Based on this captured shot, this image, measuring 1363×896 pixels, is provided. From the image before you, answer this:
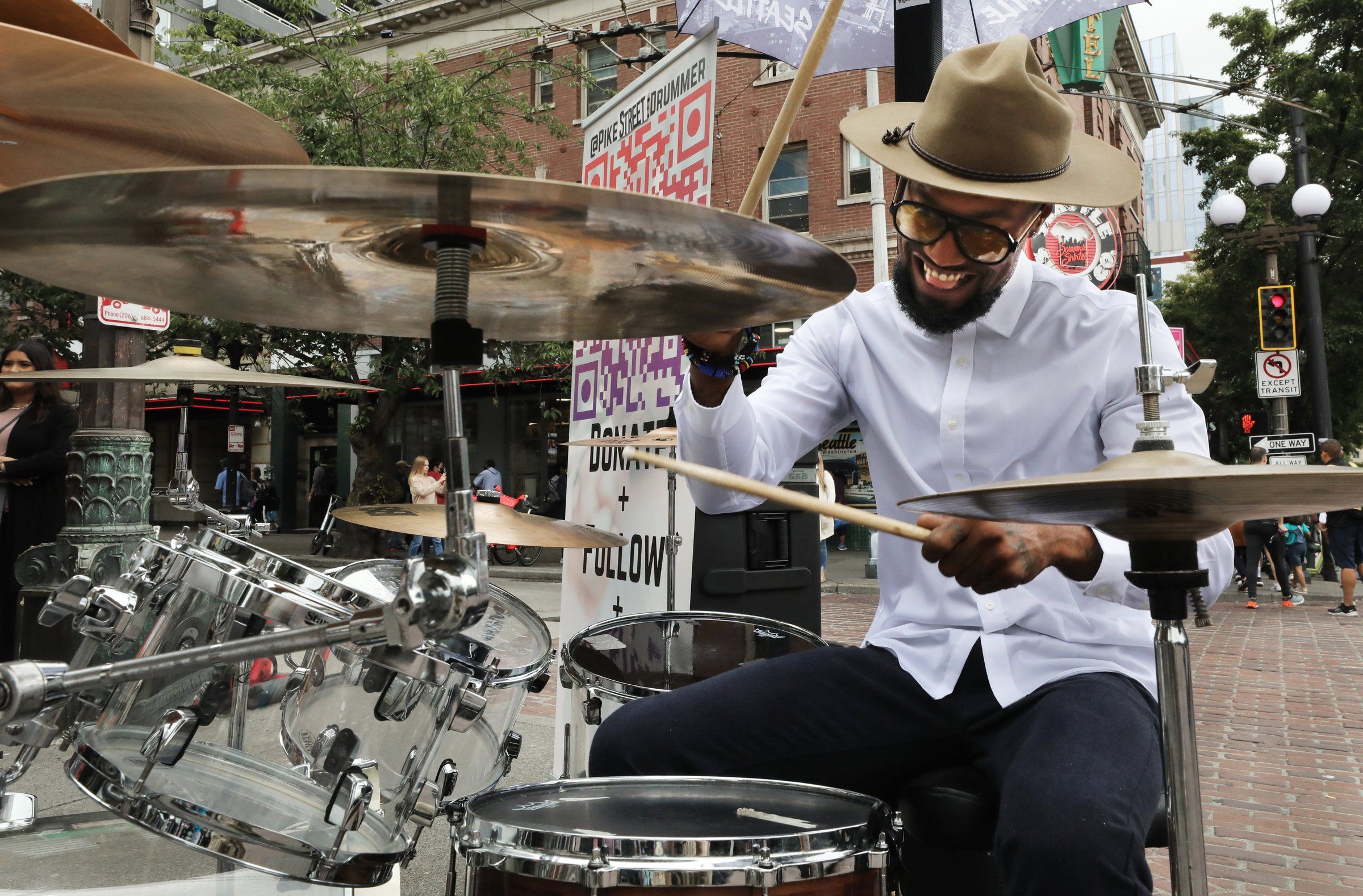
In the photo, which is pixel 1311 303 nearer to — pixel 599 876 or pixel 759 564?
pixel 759 564

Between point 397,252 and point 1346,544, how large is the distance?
40.6 ft

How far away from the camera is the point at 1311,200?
1248cm

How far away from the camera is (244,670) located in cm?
224

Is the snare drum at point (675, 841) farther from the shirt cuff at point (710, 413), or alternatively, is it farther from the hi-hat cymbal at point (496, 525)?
the hi-hat cymbal at point (496, 525)

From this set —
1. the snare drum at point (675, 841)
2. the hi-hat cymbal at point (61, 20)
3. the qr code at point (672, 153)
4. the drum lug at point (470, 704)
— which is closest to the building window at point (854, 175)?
the qr code at point (672, 153)

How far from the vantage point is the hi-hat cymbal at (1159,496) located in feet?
3.51

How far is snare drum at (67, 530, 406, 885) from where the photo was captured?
5.68 ft

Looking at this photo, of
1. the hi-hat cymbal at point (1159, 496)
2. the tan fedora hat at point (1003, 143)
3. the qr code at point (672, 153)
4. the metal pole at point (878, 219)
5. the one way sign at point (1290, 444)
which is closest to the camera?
the hi-hat cymbal at point (1159, 496)

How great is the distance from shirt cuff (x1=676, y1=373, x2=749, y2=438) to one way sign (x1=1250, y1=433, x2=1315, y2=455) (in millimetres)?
11893

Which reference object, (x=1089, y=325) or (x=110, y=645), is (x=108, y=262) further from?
(x=1089, y=325)

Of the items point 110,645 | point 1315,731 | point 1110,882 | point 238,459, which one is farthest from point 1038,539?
point 238,459

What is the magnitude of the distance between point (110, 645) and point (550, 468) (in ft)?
68.8

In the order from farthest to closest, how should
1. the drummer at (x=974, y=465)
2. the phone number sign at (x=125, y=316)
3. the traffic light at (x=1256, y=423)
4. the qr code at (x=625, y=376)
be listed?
the traffic light at (x=1256, y=423) < the phone number sign at (x=125, y=316) < the qr code at (x=625, y=376) < the drummer at (x=974, y=465)

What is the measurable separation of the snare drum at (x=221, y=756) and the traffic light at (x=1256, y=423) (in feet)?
49.8
